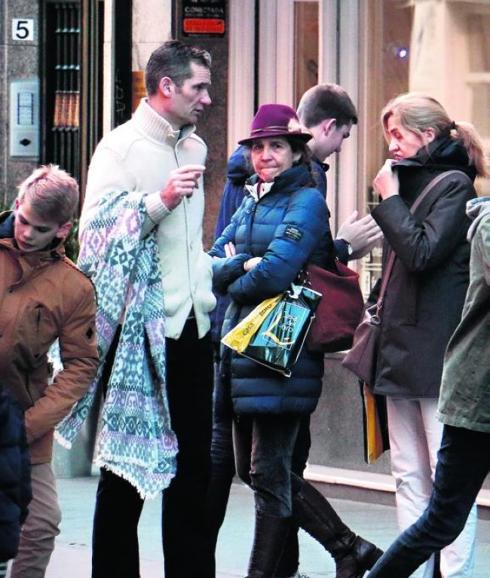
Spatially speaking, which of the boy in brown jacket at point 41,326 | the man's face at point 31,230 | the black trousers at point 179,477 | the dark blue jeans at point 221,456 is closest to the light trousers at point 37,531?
the boy in brown jacket at point 41,326

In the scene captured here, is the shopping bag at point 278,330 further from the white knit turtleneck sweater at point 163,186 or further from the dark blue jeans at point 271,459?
the white knit turtleneck sweater at point 163,186

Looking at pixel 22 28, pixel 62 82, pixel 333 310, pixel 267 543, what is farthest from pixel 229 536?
pixel 22 28

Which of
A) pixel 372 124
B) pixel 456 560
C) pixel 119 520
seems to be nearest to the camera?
pixel 119 520

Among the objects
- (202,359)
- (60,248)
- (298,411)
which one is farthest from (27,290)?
(298,411)

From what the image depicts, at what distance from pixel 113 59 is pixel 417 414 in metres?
3.71

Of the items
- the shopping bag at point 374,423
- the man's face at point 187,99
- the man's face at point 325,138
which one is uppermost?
the man's face at point 187,99

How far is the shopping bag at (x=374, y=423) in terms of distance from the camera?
280 inches

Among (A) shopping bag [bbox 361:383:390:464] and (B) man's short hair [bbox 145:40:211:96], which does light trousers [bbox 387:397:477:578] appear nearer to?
(A) shopping bag [bbox 361:383:390:464]

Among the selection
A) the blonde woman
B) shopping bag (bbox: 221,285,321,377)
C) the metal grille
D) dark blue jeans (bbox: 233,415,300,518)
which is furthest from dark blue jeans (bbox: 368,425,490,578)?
the metal grille

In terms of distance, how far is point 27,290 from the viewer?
5.91 metres

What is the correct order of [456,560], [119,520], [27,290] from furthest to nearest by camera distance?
[456,560] < [119,520] < [27,290]

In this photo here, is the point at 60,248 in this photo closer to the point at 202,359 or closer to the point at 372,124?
the point at 202,359

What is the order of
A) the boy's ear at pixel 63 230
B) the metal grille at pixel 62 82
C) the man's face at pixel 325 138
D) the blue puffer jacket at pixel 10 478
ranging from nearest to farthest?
the blue puffer jacket at pixel 10 478 < the boy's ear at pixel 63 230 < the man's face at pixel 325 138 < the metal grille at pixel 62 82

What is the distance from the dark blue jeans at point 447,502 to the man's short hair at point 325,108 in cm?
182
